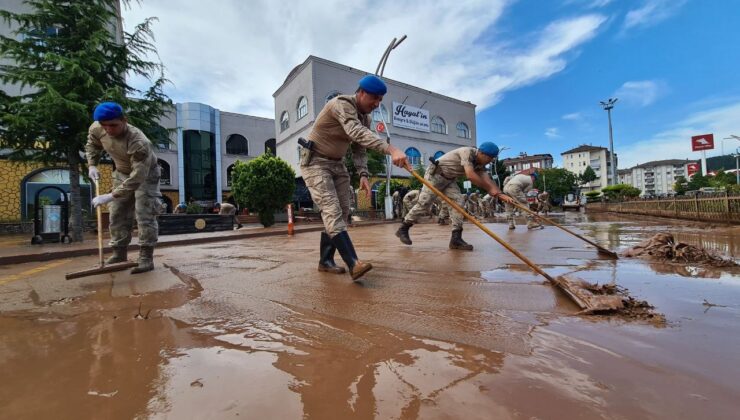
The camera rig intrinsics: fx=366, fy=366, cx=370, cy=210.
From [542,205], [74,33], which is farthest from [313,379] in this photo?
[542,205]

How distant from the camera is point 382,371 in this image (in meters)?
1.26

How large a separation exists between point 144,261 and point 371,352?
121 inches

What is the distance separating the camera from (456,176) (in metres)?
5.05

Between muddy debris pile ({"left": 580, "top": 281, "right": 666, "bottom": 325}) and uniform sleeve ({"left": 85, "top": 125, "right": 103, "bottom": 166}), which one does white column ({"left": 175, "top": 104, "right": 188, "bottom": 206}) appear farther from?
muddy debris pile ({"left": 580, "top": 281, "right": 666, "bottom": 325})

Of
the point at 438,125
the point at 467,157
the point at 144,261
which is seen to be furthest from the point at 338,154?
the point at 438,125

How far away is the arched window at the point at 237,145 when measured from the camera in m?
30.8

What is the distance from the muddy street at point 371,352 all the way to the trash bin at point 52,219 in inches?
247

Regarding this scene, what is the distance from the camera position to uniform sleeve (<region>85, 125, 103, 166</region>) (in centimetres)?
364

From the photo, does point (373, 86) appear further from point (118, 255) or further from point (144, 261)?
point (118, 255)

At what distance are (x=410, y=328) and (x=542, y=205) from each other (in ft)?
55.8

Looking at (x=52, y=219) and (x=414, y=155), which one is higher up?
(x=414, y=155)

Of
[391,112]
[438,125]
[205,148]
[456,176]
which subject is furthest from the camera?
[438,125]

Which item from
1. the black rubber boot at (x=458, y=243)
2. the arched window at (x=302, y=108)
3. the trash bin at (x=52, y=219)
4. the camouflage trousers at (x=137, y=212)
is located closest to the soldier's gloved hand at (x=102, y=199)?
the camouflage trousers at (x=137, y=212)

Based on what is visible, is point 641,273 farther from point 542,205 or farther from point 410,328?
point 542,205
